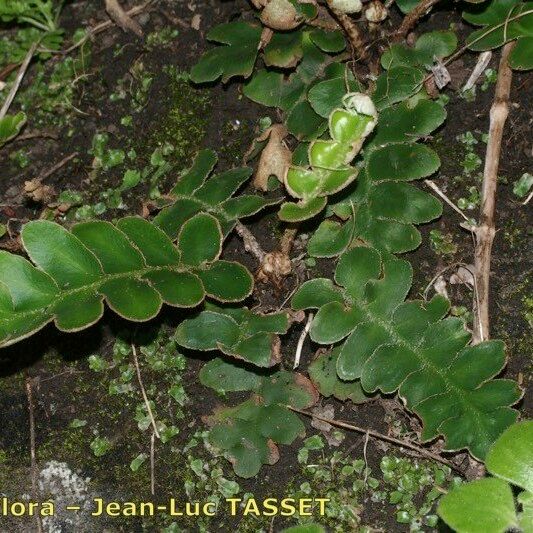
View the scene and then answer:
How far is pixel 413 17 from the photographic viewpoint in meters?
2.47

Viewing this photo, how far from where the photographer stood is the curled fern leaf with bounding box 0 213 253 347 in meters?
1.98

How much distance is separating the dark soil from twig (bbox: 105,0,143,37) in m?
0.04

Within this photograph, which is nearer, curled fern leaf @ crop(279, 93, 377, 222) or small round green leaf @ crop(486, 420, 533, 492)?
small round green leaf @ crop(486, 420, 533, 492)

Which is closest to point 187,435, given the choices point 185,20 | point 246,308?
point 246,308

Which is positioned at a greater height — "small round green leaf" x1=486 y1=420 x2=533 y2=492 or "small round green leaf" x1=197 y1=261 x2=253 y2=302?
"small round green leaf" x1=486 y1=420 x2=533 y2=492

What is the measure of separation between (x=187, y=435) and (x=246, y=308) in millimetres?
397

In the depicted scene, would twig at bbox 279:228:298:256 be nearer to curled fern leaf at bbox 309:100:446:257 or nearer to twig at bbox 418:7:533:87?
curled fern leaf at bbox 309:100:446:257

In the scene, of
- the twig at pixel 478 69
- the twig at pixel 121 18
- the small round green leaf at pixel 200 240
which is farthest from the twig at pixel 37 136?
the twig at pixel 478 69

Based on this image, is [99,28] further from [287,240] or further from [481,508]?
[481,508]

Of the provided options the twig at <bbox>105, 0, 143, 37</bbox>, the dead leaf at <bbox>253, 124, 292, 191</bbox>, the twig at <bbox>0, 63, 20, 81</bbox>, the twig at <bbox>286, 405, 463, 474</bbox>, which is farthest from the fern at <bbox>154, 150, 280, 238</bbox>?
the twig at <bbox>0, 63, 20, 81</bbox>

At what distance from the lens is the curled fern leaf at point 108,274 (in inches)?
77.8

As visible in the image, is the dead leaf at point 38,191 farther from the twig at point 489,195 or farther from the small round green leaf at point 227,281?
the twig at point 489,195

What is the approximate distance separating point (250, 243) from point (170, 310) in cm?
30

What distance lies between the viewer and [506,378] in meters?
2.21
